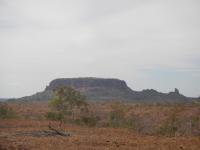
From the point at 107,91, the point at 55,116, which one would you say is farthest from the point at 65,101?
the point at 107,91

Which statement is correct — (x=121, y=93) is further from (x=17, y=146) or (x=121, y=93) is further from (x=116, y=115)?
(x=17, y=146)

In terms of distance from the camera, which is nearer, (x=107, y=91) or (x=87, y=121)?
(x=87, y=121)

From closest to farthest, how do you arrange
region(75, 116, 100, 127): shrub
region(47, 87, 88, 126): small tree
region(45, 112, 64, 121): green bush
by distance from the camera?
1. region(47, 87, 88, 126): small tree
2. region(45, 112, 64, 121): green bush
3. region(75, 116, 100, 127): shrub

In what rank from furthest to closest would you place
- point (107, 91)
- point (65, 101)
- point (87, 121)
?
point (107, 91)
point (87, 121)
point (65, 101)

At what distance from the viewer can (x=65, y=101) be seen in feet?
95.0

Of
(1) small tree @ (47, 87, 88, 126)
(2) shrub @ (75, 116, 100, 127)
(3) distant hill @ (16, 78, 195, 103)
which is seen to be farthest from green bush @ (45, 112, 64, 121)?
(3) distant hill @ (16, 78, 195, 103)

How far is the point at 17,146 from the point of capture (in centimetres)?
1551

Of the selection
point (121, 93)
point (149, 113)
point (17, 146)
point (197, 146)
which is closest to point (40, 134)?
point (17, 146)

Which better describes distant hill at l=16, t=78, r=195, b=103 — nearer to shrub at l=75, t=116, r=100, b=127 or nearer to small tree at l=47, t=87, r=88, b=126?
shrub at l=75, t=116, r=100, b=127

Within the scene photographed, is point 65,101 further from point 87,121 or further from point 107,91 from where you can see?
point 107,91

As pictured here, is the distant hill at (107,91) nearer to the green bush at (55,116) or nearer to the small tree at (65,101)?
the green bush at (55,116)

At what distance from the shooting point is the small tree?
28.1 metres

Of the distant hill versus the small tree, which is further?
the distant hill

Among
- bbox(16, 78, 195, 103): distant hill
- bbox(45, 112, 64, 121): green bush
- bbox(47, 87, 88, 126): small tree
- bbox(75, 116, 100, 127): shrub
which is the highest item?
bbox(16, 78, 195, 103): distant hill
